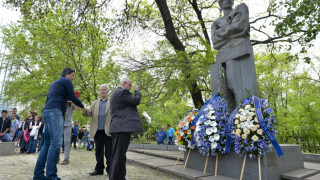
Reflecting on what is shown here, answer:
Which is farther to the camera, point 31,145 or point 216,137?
point 31,145

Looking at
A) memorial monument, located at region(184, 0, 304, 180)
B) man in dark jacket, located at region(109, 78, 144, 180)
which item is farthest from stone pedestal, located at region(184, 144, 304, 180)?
man in dark jacket, located at region(109, 78, 144, 180)

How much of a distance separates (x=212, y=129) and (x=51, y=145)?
2856mm

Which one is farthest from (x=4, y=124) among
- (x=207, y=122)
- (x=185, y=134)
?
(x=207, y=122)

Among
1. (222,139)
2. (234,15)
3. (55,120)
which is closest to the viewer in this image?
(55,120)

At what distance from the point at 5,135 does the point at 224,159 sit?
366 inches

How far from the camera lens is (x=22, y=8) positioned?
7082mm

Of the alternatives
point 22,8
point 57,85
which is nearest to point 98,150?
point 57,85

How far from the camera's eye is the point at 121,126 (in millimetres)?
3273

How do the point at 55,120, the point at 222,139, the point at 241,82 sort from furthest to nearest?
the point at 241,82 → the point at 222,139 → the point at 55,120

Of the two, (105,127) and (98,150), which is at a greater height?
(105,127)

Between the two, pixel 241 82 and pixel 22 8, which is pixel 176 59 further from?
pixel 22 8

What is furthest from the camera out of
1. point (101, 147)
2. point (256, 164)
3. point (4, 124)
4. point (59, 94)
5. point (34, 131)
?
point (34, 131)

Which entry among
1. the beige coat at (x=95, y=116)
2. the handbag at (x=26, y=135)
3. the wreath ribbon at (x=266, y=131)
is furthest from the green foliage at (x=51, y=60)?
the wreath ribbon at (x=266, y=131)

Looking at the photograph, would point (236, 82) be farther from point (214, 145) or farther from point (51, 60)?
point (51, 60)
